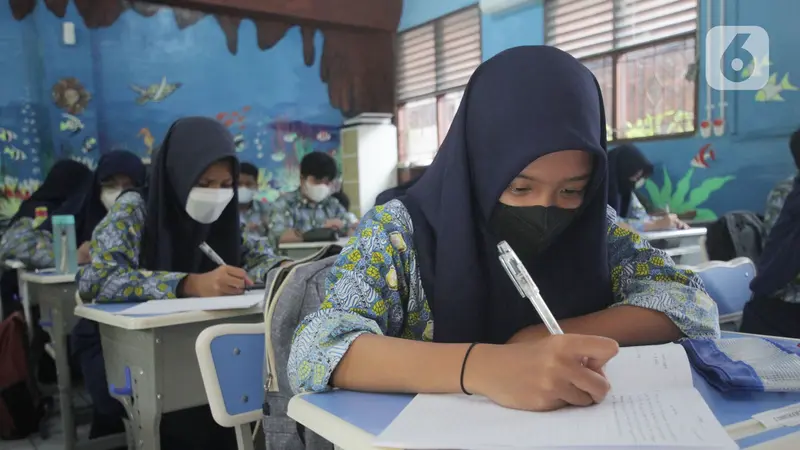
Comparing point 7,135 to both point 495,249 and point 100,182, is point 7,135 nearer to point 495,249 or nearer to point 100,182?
point 100,182

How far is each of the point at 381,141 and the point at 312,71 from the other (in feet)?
3.39

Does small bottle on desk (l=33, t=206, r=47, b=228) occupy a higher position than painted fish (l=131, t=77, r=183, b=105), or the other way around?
painted fish (l=131, t=77, r=183, b=105)

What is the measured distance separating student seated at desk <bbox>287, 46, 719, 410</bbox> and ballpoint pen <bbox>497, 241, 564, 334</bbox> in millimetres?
56

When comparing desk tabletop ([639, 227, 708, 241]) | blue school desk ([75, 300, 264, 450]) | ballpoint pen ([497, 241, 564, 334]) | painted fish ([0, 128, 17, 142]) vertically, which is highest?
painted fish ([0, 128, 17, 142])

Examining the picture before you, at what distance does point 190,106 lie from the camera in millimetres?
5984

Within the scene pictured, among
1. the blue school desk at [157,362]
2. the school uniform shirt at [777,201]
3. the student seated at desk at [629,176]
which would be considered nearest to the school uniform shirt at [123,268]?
the blue school desk at [157,362]

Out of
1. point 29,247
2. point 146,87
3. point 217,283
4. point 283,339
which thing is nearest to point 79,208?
point 29,247

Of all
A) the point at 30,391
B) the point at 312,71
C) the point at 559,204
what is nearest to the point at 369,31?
the point at 312,71

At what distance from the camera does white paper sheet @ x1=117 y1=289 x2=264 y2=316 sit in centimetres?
164

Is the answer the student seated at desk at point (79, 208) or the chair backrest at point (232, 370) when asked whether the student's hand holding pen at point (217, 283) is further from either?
the student seated at desk at point (79, 208)

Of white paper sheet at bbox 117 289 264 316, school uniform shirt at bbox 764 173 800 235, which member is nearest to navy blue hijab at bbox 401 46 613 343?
white paper sheet at bbox 117 289 264 316

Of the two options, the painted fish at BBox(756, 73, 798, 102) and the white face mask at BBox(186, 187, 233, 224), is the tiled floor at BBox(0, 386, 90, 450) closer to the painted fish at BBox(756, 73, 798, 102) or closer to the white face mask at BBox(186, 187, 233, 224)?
the white face mask at BBox(186, 187, 233, 224)

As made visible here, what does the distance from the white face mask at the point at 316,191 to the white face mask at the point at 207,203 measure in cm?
301

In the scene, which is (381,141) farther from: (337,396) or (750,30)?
(337,396)
